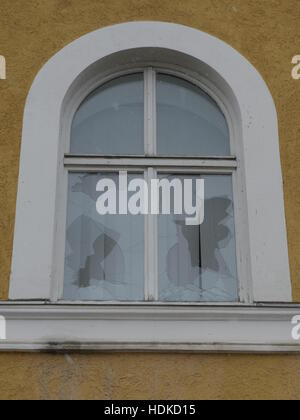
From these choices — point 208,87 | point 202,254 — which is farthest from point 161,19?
point 202,254

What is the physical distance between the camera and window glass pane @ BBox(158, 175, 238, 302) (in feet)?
15.5

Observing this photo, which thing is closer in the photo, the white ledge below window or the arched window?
the white ledge below window

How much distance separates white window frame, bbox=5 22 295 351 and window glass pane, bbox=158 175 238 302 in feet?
0.30

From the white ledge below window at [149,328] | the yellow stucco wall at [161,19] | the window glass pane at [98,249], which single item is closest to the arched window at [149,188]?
the window glass pane at [98,249]

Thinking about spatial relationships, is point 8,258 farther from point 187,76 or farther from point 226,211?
point 187,76

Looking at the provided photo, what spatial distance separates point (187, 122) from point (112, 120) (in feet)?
1.77

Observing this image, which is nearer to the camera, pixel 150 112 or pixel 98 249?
pixel 98 249

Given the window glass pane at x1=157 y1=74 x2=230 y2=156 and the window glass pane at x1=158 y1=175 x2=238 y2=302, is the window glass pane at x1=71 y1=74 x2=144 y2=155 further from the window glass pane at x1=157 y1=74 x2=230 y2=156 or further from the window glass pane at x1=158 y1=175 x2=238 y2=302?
the window glass pane at x1=158 y1=175 x2=238 y2=302

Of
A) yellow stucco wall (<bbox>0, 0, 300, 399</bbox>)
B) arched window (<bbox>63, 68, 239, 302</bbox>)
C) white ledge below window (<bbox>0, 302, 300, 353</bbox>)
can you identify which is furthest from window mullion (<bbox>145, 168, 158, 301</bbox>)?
yellow stucco wall (<bbox>0, 0, 300, 399</bbox>)

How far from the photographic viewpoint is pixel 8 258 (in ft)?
15.1

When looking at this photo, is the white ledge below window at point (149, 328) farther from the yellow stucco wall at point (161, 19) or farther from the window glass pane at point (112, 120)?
the window glass pane at point (112, 120)

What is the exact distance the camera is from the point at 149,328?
437 centimetres

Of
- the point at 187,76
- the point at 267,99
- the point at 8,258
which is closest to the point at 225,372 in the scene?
the point at 8,258

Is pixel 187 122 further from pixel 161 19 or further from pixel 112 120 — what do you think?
pixel 161 19
